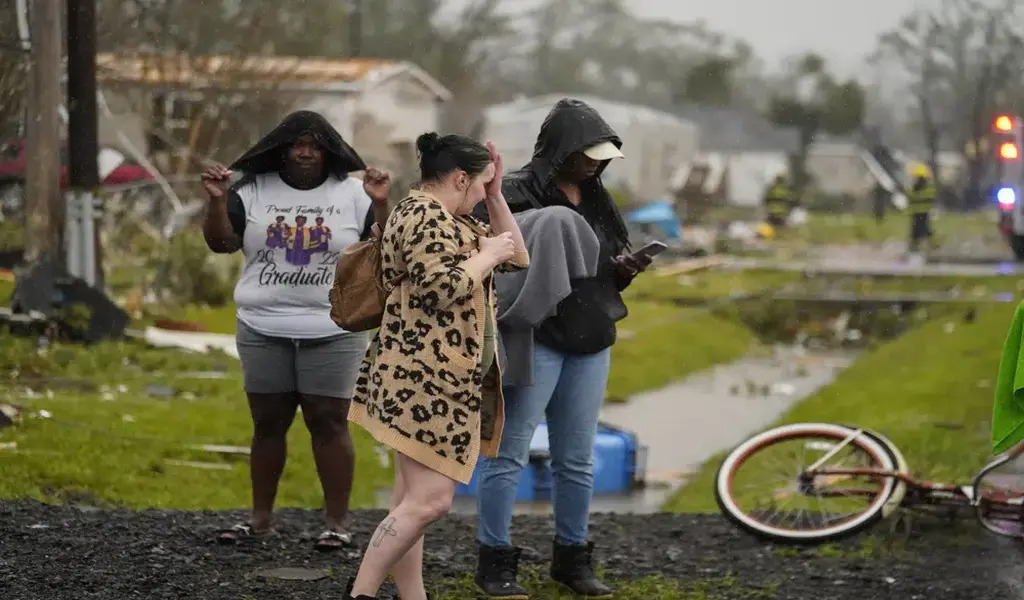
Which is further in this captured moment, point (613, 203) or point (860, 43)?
point (860, 43)

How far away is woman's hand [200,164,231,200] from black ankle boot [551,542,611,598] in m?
1.77

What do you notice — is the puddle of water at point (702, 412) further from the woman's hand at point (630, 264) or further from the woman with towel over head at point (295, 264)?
the woman's hand at point (630, 264)

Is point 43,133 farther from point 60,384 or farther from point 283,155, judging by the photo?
point 283,155

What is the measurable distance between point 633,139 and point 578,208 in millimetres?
45214

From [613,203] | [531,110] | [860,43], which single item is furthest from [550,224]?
[860,43]

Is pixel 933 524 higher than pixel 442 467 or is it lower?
lower

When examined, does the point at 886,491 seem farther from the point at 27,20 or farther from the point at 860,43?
the point at 860,43

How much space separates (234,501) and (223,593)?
2.59 metres

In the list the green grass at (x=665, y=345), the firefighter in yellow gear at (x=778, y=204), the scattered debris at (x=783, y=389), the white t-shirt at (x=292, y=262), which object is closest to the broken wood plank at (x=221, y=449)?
the white t-shirt at (x=292, y=262)

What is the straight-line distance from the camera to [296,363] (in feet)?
20.9

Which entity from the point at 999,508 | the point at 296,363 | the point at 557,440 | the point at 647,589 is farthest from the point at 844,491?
the point at 296,363

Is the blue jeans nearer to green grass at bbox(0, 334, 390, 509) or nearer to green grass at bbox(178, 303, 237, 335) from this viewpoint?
green grass at bbox(0, 334, 390, 509)

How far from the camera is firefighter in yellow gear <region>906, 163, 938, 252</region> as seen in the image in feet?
104

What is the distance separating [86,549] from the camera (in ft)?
20.4
